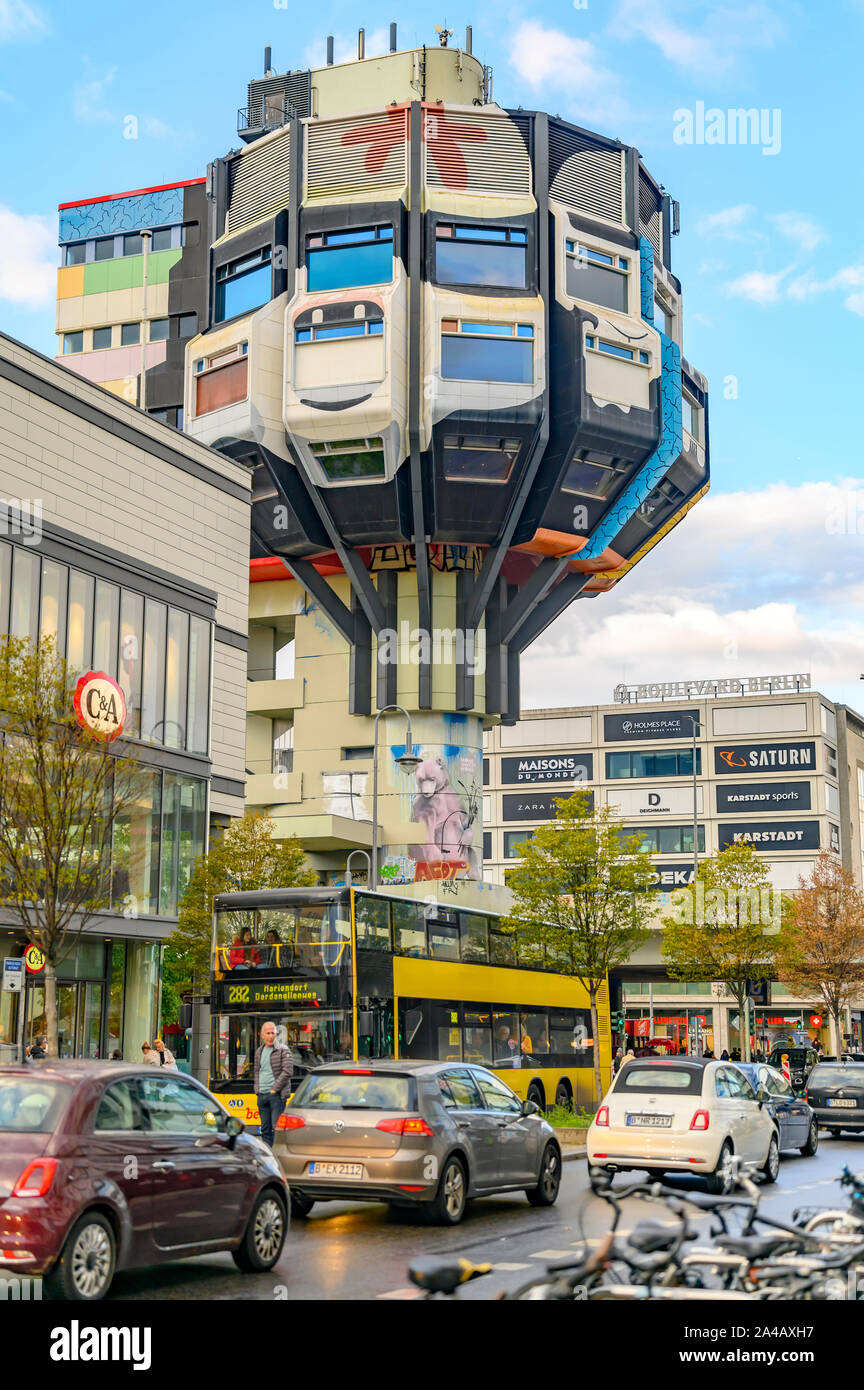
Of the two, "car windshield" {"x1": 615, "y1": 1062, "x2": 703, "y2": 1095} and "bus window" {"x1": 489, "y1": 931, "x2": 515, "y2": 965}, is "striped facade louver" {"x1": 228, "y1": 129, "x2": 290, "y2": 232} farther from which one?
"car windshield" {"x1": 615, "y1": 1062, "x2": 703, "y2": 1095}

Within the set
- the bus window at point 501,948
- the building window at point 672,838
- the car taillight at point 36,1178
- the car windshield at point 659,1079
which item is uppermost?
the building window at point 672,838

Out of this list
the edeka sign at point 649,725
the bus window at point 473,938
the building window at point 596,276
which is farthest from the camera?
the edeka sign at point 649,725

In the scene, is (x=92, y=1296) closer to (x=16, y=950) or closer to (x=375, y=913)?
(x=375, y=913)

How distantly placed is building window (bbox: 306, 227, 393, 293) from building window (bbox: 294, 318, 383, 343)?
1858mm

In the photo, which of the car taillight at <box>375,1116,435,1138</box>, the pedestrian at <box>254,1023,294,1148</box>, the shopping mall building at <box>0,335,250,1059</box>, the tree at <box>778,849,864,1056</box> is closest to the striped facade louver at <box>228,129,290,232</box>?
the shopping mall building at <box>0,335,250,1059</box>

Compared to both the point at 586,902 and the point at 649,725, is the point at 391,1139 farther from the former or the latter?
the point at 649,725

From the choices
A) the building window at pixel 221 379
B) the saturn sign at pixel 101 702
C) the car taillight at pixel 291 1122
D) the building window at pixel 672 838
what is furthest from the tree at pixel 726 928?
the building window at pixel 672 838

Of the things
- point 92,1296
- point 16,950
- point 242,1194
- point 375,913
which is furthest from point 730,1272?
point 16,950

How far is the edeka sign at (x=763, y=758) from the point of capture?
103m

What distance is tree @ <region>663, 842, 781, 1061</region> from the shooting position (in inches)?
2057

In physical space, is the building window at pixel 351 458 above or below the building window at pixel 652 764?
above

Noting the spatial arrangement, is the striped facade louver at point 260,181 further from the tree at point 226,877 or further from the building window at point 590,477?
the tree at point 226,877

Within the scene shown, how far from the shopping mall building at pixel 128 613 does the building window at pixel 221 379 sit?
2319 centimetres

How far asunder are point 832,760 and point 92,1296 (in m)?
100
